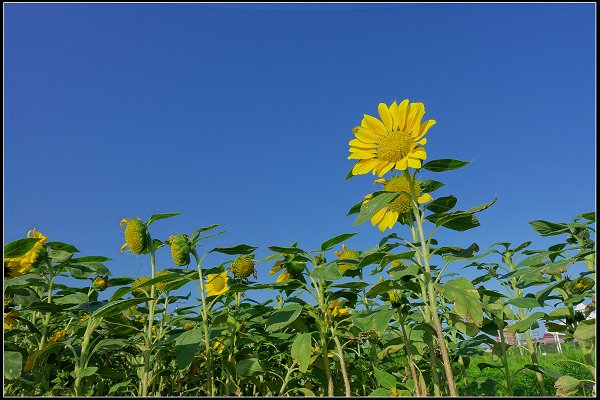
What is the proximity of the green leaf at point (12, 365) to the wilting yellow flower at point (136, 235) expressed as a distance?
77 cm

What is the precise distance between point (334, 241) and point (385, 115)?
0.71 m

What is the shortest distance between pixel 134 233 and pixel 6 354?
80cm

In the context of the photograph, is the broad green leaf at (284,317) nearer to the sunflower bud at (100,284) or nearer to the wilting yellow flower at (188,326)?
the wilting yellow flower at (188,326)

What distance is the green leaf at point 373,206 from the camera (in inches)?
70.1

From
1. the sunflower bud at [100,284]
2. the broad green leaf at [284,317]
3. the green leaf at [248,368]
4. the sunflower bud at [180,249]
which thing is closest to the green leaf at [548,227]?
the broad green leaf at [284,317]

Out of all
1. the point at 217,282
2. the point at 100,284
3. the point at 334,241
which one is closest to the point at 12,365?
the point at 100,284

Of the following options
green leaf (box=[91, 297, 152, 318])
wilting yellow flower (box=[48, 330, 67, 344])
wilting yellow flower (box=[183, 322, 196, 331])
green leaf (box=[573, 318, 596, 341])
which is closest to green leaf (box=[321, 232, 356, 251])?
green leaf (box=[91, 297, 152, 318])

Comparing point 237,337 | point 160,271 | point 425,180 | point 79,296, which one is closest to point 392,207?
point 425,180

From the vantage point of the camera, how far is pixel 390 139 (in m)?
2.06

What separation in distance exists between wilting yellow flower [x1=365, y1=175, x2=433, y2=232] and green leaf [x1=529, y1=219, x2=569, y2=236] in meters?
0.62

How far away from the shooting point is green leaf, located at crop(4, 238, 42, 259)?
203 cm

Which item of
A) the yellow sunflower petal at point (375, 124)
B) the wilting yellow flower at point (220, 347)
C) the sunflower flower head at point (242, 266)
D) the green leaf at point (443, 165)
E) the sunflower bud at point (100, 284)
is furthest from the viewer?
the sunflower bud at point (100, 284)

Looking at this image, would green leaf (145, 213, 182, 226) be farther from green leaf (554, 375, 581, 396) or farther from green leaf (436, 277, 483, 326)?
green leaf (554, 375, 581, 396)

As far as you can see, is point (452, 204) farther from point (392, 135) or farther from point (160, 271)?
point (160, 271)
